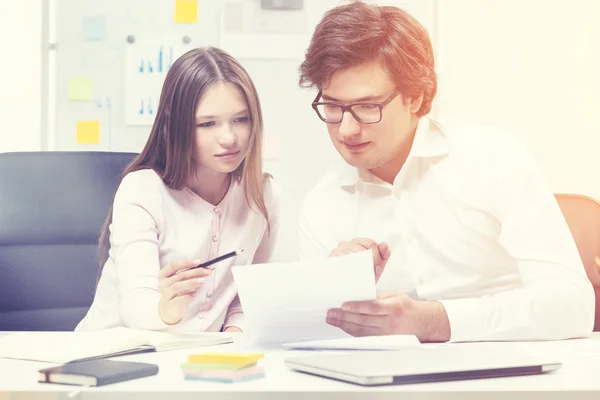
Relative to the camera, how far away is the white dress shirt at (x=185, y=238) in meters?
1.50

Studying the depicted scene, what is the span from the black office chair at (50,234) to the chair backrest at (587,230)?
3.47ft

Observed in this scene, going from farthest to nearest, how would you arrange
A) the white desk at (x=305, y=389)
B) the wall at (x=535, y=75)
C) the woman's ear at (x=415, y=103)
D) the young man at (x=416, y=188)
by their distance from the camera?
→ the wall at (x=535, y=75)
the woman's ear at (x=415, y=103)
the young man at (x=416, y=188)
the white desk at (x=305, y=389)

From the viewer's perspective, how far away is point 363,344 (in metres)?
0.99

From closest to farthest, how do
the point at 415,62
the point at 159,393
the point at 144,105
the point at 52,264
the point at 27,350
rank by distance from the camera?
the point at 159,393 → the point at 27,350 → the point at 415,62 → the point at 52,264 → the point at 144,105

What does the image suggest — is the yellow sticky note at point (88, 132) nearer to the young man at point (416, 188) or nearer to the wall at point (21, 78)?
the wall at point (21, 78)

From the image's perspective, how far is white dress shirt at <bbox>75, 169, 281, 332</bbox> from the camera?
1.50 metres

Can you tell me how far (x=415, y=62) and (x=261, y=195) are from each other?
17.8 inches

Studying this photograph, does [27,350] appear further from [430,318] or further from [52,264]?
[52,264]

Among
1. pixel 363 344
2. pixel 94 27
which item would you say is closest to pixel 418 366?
pixel 363 344

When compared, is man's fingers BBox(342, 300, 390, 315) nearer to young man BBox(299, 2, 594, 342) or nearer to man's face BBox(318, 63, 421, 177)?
young man BBox(299, 2, 594, 342)

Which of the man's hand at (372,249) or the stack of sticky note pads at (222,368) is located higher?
the man's hand at (372,249)

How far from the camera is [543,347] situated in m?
1.08

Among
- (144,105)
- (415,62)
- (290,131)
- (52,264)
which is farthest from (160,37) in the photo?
(415,62)

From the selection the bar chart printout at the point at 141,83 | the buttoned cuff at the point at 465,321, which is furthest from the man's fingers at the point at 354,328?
the bar chart printout at the point at 141,83
